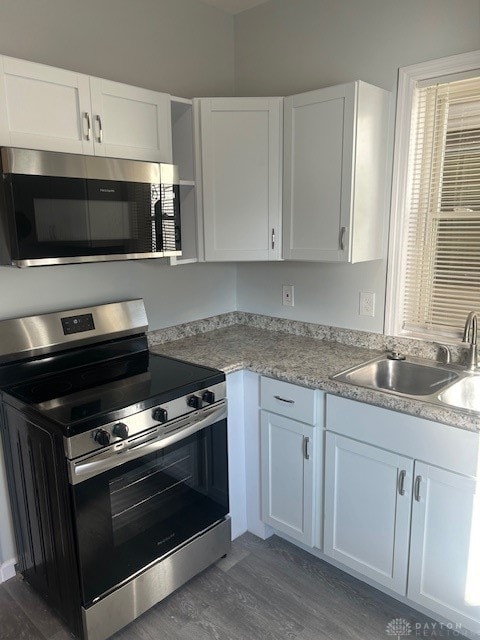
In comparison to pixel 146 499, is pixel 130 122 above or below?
above

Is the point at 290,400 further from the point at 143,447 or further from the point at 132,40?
the point at 132,40

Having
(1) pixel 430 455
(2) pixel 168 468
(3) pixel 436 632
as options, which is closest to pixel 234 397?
(2) pixel 168 468

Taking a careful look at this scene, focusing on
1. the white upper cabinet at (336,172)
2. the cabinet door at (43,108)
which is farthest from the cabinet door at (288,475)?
the cabinet door at (43,108)

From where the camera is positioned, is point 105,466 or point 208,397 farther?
point 208,397

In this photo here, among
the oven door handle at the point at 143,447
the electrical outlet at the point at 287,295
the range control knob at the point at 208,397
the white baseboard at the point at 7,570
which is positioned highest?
the electrical outlet at the point at 287,295

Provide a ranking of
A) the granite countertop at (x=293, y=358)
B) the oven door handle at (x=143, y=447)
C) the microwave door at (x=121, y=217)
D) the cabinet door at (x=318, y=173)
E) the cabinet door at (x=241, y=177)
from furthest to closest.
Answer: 1. the cabinet door at (x=241, y=177)
2. the cabinet door at (x=318, y=173)
3. the microwave door at (x=121, y=217)
4. the granite countertop at (x=293, y=358)
5. the oven door handle at (x=143, y=447)

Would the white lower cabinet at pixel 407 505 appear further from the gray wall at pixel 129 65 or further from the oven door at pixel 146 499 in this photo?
the gray wall at pixel 129 65

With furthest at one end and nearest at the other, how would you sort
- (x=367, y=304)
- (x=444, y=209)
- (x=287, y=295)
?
(x=287, y=295)
(x=367, y=304)
(x=444, y=209)

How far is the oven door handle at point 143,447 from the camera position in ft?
5.33

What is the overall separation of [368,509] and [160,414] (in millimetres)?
909

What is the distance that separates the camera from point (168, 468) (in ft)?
6.38

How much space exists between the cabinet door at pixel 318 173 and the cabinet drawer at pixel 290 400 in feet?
2.04

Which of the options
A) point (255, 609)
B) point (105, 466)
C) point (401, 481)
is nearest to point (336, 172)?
point (401, 481)

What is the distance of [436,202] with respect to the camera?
2219mm
